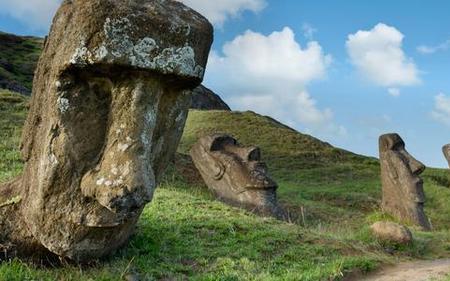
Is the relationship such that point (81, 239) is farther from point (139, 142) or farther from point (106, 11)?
point (106, 11)

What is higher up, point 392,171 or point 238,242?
point 392,171

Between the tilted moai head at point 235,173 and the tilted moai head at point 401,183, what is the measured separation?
169 inches

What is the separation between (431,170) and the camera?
27406 millimetres

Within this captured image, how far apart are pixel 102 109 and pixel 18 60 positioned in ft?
175

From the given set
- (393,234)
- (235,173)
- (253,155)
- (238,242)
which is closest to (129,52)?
(238,242)

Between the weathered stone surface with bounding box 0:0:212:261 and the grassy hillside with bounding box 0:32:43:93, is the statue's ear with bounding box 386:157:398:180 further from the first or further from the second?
the grassy hillside with bounding box 0:32:43:93

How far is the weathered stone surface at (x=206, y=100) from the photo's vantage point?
52.0 m

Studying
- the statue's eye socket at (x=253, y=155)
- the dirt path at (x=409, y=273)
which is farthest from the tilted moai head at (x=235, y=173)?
the dirt path at (x=409, y=273)

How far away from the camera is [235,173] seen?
15164 mm

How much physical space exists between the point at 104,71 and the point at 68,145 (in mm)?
829

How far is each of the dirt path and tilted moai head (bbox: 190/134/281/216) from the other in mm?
5421

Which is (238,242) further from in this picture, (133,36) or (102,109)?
(133,36)

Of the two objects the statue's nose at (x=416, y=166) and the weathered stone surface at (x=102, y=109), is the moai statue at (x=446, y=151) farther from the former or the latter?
the weathered stone surface at (x=102, y=109)

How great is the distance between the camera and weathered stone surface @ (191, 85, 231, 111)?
52034 millimetres
